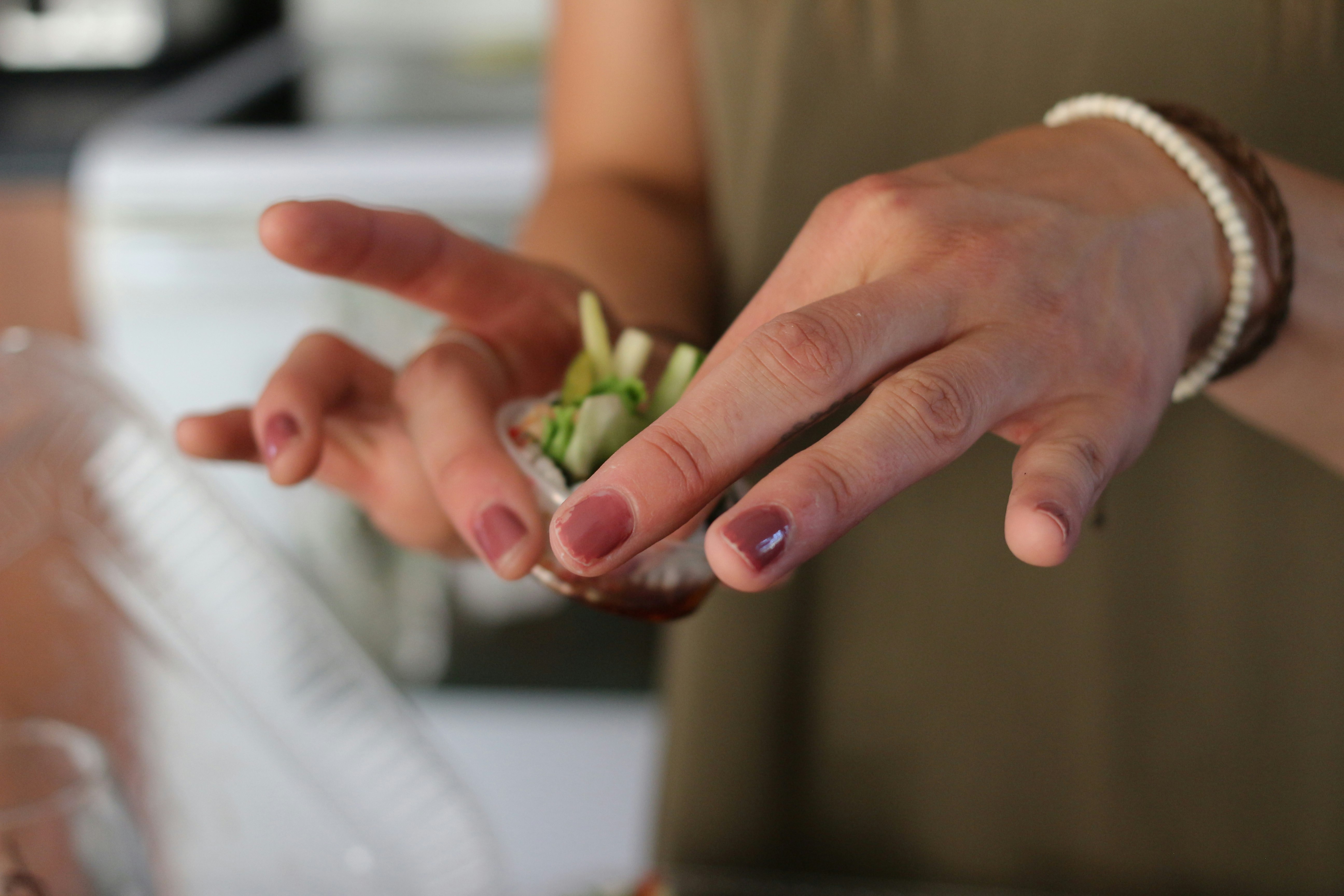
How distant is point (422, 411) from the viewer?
349 millimetres

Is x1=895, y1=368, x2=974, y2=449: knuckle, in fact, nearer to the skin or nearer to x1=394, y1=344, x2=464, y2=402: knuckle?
the skin

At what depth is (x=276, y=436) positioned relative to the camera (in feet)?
1.14

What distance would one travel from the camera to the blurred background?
109 centimetres

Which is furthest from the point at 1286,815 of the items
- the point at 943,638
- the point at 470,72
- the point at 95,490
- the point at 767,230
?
the point at 470,72

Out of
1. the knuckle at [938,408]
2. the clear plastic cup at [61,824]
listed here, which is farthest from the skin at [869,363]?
the clear plastic cup at [61,824]

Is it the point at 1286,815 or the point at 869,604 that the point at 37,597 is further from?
the point at 1286,815

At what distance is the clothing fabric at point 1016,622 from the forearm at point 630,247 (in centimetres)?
3

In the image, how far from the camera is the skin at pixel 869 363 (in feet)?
0.79

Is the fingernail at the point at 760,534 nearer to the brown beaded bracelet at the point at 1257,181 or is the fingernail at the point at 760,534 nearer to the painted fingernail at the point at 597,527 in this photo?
the painted fingernail at the point at 597,527

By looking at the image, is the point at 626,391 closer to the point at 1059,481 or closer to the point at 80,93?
the point at 1059,481

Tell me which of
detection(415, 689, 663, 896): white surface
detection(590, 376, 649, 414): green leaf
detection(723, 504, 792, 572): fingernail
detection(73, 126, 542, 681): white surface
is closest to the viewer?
detection(723, 504, 792, 572): fingernail

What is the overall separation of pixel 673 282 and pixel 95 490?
0.98 feet

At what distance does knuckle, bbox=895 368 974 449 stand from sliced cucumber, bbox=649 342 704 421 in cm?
10

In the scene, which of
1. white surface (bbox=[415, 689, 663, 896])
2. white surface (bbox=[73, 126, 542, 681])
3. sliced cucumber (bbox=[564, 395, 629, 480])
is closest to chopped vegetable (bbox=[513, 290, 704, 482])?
sliced cucumber (bbox=[564, 395, 629, 480])
